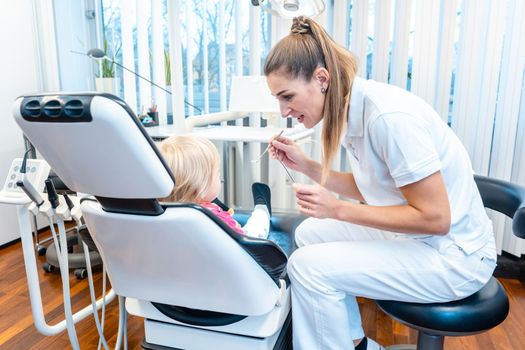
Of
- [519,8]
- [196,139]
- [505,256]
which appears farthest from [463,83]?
[196,139]

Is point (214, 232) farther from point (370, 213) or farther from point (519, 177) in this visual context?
point (519, 177)

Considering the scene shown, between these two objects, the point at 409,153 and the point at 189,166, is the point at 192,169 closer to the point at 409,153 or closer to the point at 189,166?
the point at 189,166

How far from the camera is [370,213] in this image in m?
0.96

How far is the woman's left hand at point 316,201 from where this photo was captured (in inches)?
37.4

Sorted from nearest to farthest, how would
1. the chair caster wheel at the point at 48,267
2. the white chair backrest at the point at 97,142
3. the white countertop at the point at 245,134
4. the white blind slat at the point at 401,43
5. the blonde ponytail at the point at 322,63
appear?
the white chair backrest at the point at 97,142
the blonde ponytail at the point at 322,63
the white countertop at the point at 245,134
the white blind slat at the point at 401,43
the chair caster wheel at the point at 48,267

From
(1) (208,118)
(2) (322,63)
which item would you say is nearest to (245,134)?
(1) (208,118)

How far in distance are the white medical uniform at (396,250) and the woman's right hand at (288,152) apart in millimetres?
303

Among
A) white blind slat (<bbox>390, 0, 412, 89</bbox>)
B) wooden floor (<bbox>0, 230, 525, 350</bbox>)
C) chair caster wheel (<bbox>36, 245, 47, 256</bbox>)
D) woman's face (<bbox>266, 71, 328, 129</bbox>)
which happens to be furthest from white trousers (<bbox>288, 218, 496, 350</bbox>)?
chair caster wheel (<bbox>36, 245, 47, 256</bbox>)

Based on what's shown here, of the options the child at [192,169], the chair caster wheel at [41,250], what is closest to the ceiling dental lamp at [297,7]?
the child at [192,169]

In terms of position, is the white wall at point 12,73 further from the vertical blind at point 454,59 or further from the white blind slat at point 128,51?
the vertical blind at point 454,59

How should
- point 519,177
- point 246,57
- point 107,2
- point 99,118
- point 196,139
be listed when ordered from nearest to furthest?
point 99,118 → point 196,139 → point 519,177 → point 246,57 → point 107,2

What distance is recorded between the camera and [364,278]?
94 cm

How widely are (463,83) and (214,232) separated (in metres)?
1.66

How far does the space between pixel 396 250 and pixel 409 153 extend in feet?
0.82
